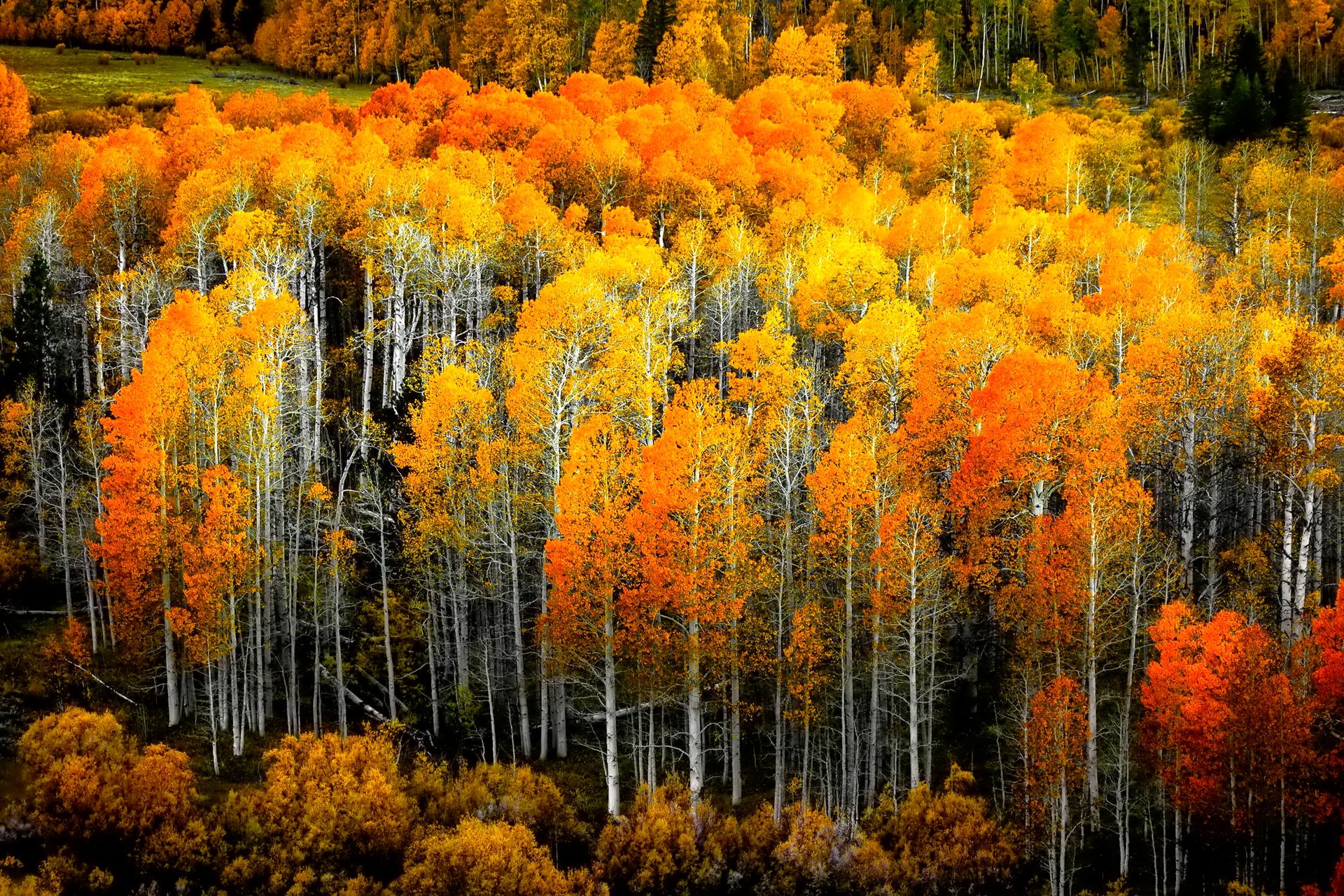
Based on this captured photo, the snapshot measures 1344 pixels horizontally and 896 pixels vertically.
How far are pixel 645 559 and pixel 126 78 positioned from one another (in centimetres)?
12186

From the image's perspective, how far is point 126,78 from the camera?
126375 millimetres

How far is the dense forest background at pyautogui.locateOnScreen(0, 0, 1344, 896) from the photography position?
33.0 meters

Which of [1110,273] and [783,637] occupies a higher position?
[1110,273]

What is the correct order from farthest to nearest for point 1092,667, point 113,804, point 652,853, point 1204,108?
point 1204,108
point 1092,667
point 652,853
point 113,804

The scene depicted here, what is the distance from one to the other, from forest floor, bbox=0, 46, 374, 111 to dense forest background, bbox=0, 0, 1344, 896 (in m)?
63.6

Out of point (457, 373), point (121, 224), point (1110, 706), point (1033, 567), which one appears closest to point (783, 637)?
point (1033, 567)

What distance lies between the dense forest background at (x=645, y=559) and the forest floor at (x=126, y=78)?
63.6 m

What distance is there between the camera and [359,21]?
14638cm

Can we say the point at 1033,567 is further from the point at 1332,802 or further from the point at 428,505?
the point at 428,505

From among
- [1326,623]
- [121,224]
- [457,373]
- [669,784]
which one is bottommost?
[669,784]

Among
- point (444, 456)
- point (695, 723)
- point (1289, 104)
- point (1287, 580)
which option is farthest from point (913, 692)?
point (1289, 104)

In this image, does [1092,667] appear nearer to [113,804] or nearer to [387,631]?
[387,631]

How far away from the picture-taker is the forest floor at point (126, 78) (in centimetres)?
11869

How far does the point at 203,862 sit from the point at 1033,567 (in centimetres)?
2824
